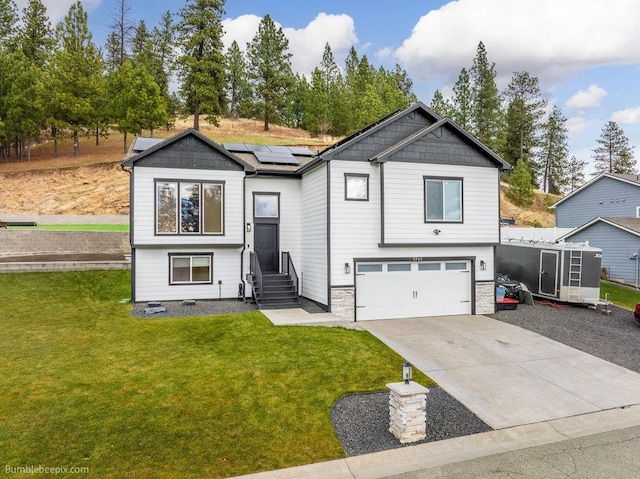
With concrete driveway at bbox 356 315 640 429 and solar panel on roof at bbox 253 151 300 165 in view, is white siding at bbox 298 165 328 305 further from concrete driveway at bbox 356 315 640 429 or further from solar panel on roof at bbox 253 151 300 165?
concrete driveway at bbox 356 315 640 429

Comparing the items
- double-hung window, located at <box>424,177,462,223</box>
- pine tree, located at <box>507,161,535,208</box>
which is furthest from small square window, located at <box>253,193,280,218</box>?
pine tree, located at <box>507,161,535,208</box>

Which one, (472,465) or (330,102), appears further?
(330,102)

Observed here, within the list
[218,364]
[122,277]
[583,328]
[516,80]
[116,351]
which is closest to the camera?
[218,364]

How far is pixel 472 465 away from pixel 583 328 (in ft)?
31.8

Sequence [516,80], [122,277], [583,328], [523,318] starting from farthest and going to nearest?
[516,80], [122,277], [523,318], [583,328]

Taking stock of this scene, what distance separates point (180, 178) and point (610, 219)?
22.5 m

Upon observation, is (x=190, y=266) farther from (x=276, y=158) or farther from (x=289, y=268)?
(x=276, y=158)

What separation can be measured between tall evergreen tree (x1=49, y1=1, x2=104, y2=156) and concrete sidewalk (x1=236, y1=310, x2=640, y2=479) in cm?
3212

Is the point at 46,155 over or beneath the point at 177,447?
over

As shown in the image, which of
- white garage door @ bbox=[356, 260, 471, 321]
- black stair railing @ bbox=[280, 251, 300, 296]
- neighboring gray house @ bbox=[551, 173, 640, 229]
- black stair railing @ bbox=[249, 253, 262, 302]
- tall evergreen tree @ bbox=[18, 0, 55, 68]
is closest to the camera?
white garage door @ bbox=[356, 260, 471, 321]

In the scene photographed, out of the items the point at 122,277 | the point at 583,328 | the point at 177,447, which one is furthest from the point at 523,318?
the point at 122,277

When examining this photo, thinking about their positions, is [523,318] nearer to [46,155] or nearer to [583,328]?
[583,328]

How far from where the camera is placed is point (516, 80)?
51656 mm

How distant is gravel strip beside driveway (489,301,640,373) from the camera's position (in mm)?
10772
